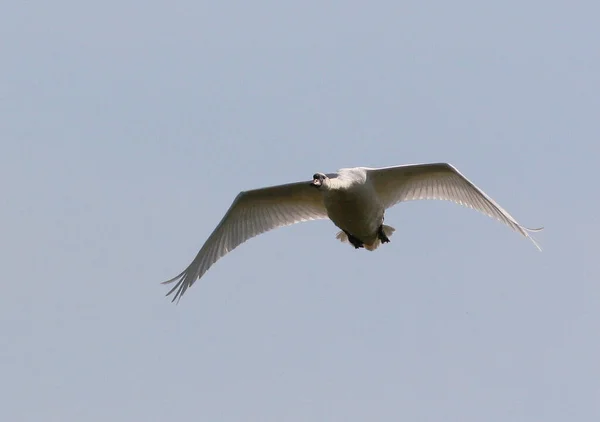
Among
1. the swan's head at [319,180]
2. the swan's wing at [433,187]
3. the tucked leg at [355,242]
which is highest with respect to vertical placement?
the swan's wing at [433,187]

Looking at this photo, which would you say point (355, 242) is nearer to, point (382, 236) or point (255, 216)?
point (382, 236)

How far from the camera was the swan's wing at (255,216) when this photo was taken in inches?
754

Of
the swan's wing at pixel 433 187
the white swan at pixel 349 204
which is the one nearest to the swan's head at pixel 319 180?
the white swan at pixel 349 204

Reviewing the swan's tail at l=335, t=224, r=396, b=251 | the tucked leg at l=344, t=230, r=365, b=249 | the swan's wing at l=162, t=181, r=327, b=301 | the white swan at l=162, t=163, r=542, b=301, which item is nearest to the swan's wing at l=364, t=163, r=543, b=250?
the white swan at l=162, t=163, r=542, b=301

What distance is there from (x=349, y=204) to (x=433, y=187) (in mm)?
2438

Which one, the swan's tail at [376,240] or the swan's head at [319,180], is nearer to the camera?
the swan's head at [319,180]

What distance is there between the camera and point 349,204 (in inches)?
691

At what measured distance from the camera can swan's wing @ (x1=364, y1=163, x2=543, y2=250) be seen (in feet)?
60.3

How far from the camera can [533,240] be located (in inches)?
698

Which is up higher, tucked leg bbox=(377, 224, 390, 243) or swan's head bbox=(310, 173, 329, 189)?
swan's head bbox=(310, 173, 329, 189)

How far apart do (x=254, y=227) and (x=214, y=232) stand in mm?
862

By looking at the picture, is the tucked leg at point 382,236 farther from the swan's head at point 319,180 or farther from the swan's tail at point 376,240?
the swan's head at point 319,180

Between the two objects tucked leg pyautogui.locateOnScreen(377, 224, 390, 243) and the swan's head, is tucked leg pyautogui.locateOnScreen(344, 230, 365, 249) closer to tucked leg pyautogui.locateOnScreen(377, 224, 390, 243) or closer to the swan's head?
tucked leg pyautogui.locateOnScreen(377, 224, 390, 243)

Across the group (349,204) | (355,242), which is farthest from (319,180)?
(355,242)
